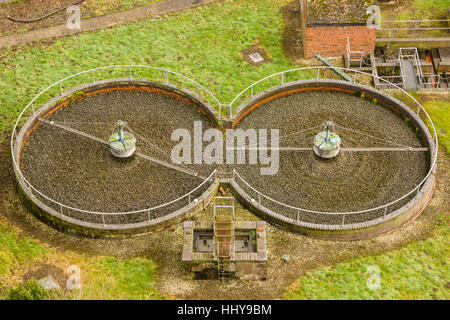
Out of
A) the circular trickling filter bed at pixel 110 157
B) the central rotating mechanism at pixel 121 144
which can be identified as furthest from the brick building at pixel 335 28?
the central rotating mechanism at pixel 121 144

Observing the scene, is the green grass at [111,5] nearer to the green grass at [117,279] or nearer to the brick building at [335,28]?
the brick building at [335,28]

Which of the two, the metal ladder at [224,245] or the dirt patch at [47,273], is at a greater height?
the metal ladder at [224,245]

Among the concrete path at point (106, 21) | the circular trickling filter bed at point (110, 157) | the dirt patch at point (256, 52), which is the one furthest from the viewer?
the concrete path at point (106, 21)

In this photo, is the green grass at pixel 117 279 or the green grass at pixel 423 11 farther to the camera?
the green grass at pixel 423 11

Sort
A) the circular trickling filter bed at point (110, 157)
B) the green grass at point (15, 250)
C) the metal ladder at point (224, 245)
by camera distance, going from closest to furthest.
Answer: the metal ladder at point (224, 245) → the green grass at point (15, 250) → the circular trickling filter bed at point (110, 157)

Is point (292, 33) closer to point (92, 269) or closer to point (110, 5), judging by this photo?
point (110, 5)

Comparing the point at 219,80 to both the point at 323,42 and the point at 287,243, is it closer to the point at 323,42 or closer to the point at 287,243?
the point at 323,42

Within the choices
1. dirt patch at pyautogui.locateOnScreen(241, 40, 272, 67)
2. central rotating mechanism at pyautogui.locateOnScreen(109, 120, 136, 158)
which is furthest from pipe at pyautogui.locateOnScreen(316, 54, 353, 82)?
central rotating mechanism at pyautogui.locateOnScreen(109, 120, 136, 158)

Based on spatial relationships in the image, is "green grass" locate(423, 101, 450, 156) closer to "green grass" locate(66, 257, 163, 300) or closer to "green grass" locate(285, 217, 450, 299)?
"green grass" locate(285, 217, 450, 299)
